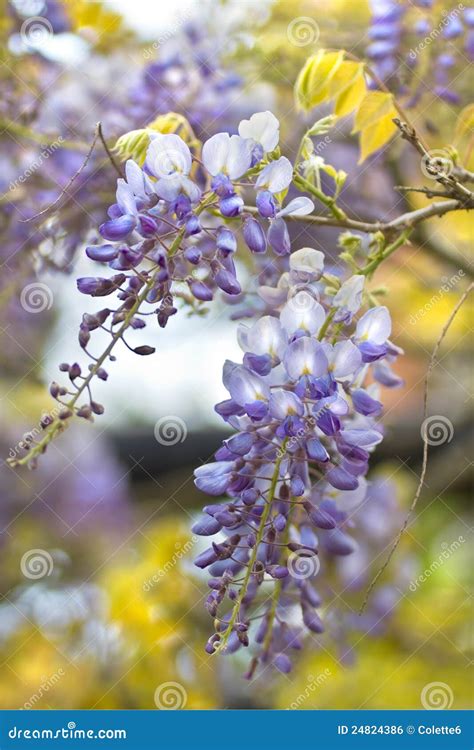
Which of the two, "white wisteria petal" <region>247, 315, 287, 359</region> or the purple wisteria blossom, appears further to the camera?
the purple wisteria blossom

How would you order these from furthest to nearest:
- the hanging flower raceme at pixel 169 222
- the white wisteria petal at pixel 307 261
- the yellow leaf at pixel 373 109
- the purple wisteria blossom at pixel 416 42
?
the purple wisteria blossom at pixel 416 42 < the yellow leaf at pixel 373 109 < the white wisteria petal at pixel 307 261 < the hanging flower raceme at pixel 169 222

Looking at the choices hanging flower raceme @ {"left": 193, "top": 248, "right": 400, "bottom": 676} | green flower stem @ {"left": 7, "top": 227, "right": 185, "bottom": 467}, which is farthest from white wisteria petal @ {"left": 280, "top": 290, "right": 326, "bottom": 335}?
green flower stem @ {"left": 7, "top": 227, "right": 185, "bottom": 467}

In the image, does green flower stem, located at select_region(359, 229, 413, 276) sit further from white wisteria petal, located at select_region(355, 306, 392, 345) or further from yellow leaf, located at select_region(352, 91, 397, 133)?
yellow leaf, located at select_region(352, 91, 397, 133)

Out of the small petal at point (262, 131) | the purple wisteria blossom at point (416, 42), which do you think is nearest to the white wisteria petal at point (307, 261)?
the small petal at point (262, 131)

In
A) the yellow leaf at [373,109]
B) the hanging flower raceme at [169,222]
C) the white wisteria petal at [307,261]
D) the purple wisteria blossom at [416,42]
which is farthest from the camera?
the purple wisteria blossom at [416,42]

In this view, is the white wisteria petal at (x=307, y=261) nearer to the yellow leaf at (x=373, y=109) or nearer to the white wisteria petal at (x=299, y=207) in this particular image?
the white wisteria petal at (x=299, y=207)

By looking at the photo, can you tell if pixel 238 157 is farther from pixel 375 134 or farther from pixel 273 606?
pixel 273 606
